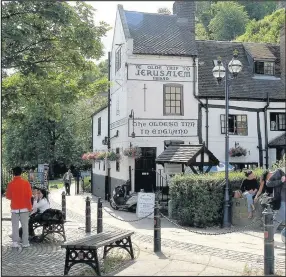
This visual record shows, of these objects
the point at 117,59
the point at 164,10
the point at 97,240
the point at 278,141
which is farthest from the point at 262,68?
the point at 97,240

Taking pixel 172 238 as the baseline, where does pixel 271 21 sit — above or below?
above

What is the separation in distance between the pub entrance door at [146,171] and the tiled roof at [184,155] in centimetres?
342

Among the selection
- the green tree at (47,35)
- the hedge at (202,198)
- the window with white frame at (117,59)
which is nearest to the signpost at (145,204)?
the hedge at (202,198)

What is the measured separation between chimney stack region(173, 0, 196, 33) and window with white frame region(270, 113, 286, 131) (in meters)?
6.42

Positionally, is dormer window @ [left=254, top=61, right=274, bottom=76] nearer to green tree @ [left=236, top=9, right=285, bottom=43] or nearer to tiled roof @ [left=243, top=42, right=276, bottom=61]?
tiled roof @ [left=243, top=42, right=276, bottom=61]

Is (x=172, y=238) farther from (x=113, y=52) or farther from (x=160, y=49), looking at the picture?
(x=113, y=52)

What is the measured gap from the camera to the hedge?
535 inches

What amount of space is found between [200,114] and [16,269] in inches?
633

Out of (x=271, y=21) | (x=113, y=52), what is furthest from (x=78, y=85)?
(x=271, y=21)

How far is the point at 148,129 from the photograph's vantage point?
22.2 meters

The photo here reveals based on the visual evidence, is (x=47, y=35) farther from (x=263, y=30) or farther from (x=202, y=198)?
(x=263, y=30)

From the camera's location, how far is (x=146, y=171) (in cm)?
2206

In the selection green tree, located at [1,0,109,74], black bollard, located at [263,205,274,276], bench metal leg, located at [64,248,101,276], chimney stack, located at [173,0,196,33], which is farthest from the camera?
chimney stack, located at [173,0,196,33]

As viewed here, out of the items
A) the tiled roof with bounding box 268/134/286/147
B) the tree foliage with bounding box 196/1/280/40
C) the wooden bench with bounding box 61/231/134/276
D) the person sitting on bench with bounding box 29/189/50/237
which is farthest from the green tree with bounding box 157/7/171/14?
the wooden bench with bounding box 61/231/134/276
